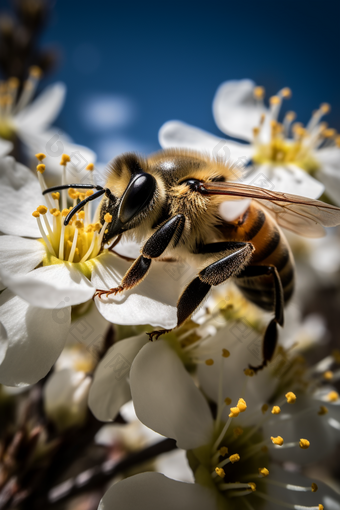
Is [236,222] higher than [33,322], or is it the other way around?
[236,222]

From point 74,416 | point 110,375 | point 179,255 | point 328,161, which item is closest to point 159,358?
point 110,375

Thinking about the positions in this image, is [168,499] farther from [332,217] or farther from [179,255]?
[332,217]

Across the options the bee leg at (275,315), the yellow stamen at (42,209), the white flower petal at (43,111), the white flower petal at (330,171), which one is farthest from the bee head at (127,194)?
the white flower petal at (43,111)

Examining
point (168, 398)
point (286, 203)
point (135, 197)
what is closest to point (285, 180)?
point (286, 203)

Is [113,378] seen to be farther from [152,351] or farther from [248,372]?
[248,372]

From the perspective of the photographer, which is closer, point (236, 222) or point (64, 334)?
point (64, 334)

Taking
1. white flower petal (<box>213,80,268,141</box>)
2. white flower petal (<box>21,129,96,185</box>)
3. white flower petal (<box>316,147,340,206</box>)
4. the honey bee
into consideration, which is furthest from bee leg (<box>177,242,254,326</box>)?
white flower petal (<box>213,80,268,141</box>)

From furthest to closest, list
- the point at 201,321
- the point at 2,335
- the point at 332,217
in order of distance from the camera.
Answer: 1. the point at 201,321
2. the point at 332,217
3. the point at 2,335
